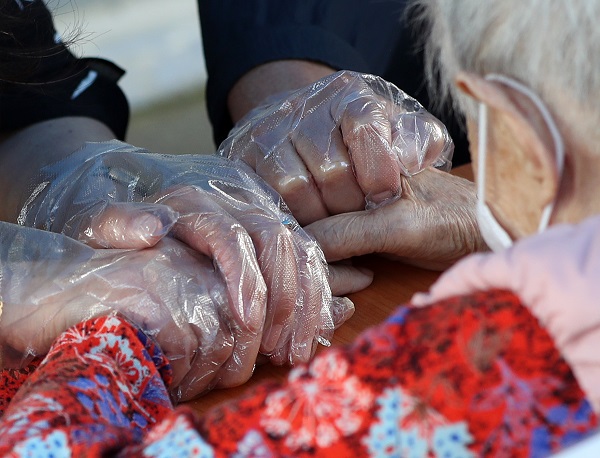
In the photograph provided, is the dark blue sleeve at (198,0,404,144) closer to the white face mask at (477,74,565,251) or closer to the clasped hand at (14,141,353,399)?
the clasped hand at (14,141,353,399)

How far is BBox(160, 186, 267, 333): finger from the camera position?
2.25 ft

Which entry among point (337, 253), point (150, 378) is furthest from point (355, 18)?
point (150, 378)

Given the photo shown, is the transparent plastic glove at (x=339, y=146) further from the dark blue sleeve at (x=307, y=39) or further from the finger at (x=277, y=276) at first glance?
the dark blue sleeve at (x=307, y=39)

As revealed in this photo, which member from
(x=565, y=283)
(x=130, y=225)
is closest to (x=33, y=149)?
(x=130, y=225)

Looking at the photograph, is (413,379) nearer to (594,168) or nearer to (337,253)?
(594,168)

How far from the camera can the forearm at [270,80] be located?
1.15 metres

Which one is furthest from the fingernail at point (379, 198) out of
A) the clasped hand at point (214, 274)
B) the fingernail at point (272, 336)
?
the fingernail at point (272, 336)

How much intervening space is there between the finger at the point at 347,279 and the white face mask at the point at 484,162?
0.90ft

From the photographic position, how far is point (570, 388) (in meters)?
0.39

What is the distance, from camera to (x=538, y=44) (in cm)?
44

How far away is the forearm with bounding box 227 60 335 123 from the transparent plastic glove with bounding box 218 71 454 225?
242 millimetres

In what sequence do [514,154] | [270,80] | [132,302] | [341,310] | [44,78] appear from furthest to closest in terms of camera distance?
[270,80] → [44,78] → [341,310] → [132,302] → [514,154]

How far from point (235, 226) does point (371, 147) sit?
0.20 meters

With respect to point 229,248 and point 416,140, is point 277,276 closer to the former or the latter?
point 229,248
